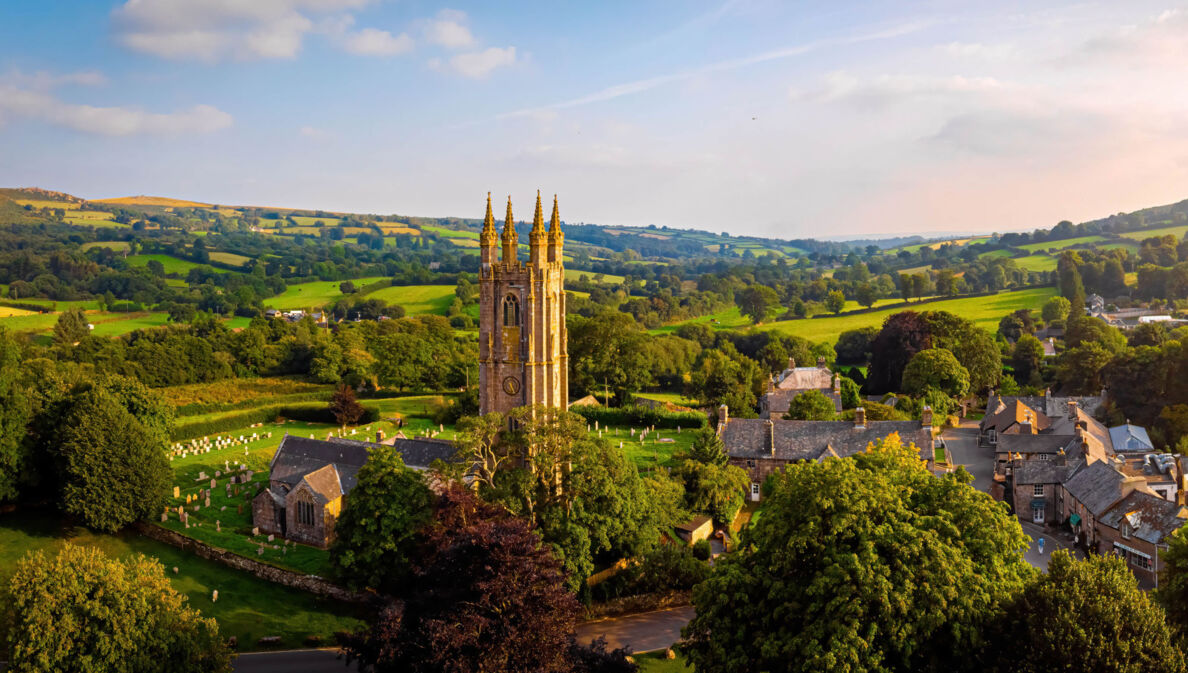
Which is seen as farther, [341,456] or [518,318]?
[341,456]

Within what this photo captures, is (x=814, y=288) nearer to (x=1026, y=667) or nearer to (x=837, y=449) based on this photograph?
(x=837, y=449)

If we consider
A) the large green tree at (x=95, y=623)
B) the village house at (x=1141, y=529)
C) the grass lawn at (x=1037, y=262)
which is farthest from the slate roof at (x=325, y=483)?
the grass lawn at (x=1037, y=262)

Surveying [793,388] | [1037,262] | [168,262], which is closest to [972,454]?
[793,388]

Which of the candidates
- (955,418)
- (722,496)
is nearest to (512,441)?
(722,496)

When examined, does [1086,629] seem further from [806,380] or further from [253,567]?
[806,380]

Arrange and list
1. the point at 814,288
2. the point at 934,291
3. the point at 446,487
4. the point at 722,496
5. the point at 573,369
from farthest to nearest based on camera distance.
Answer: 1. the point at 814,288
2. the point at 934,291
3. the point at 573,369
4. the point at 722,496
5. the point at 446,487

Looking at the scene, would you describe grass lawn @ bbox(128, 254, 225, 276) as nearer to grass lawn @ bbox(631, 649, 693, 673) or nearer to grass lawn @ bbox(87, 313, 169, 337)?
grass lawn @ bbox(87, 313, 169, 337)

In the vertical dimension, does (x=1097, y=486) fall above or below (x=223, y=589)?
above
